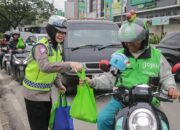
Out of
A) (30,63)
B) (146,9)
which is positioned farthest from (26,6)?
(30,63)

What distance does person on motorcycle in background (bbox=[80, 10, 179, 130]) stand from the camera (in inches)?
116

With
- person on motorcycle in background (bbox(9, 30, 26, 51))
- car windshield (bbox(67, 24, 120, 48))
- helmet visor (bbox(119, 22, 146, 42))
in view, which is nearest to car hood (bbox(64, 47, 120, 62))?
car windshield (bbox(67, 24, 120, 48))

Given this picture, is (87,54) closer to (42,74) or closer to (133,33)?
(42,74)

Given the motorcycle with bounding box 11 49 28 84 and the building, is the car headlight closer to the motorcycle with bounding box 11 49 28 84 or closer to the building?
the motorcycle with bounding box 11 49 28 84

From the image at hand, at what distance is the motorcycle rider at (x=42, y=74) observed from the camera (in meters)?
3.61

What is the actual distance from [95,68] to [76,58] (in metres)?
0.56

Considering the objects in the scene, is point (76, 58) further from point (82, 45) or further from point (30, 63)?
point (30, 63)

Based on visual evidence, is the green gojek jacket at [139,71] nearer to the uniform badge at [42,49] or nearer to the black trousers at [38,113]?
the uniform badge at [42,49]

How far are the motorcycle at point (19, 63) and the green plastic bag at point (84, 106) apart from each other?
7.72 m

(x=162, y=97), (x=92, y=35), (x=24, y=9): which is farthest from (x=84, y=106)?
(x=24, y=9)

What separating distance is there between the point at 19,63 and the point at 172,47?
4850 millimetres

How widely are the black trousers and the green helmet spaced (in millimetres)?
1281

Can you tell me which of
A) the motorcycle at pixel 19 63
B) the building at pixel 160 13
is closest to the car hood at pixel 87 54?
the motorcycle at pixel 19 63

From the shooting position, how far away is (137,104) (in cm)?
255
